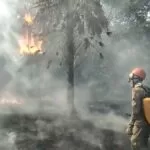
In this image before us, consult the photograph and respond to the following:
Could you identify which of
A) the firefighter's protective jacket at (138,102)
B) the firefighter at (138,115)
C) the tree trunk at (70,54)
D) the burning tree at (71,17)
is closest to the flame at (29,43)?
the burning tree at (71,17)

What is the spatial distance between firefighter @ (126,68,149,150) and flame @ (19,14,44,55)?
57.0 ft

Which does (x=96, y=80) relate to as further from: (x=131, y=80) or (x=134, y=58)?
(x=131, y=80)

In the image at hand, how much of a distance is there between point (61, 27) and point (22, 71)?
420 inches

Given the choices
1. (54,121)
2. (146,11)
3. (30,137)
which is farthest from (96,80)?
(30,137)

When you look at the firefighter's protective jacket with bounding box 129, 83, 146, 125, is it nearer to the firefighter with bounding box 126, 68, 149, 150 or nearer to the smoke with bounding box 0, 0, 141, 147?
the firefighter with bounding box 126, 68, 149, 150

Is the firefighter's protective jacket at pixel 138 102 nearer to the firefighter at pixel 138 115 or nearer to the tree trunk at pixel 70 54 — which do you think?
the firefighter at pixel 138 115

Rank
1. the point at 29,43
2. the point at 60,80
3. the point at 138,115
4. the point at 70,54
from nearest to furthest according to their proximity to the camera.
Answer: the point at 138,115
the point at 70,54
the point at 29,43
the point at 60,80

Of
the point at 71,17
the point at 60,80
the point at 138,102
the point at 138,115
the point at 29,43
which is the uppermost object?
the point at 71,17

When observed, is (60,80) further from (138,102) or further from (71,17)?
(138,102)

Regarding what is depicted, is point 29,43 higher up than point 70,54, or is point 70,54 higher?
point 29,43

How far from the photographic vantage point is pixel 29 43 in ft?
83.6

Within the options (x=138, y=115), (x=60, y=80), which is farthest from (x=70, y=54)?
(x=60, y=80)

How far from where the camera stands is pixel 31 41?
25.7 metres

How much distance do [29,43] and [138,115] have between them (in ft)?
62.0
